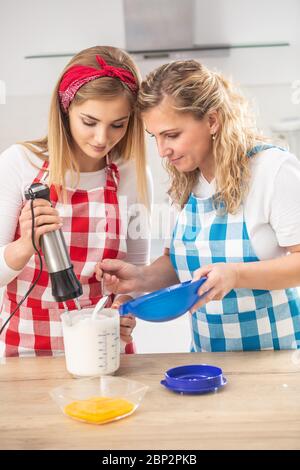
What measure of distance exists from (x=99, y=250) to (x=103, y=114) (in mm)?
346

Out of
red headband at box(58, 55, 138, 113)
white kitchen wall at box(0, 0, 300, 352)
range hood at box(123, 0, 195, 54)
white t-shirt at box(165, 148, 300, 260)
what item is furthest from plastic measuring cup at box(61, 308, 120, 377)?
range hood at box(123, 0, 195, 54)

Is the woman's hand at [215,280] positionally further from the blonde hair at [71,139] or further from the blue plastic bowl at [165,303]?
the blonde hair at [71,139]

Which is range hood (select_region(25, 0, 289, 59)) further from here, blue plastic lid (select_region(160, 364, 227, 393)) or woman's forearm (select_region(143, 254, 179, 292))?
blue plastic lid (select_region(160, 364, 227, 393))

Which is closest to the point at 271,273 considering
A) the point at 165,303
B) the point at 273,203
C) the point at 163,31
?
the point at 273,203

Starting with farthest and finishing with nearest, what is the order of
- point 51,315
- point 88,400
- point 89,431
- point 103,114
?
point 51,315, point 103,114, point 88,400, point 89,431

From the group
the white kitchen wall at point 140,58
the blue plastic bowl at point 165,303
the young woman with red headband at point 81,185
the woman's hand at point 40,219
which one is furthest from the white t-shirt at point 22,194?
the white kitchen wall at point 140,58

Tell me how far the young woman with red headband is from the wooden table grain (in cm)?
21

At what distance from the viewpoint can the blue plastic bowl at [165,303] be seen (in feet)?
4.03

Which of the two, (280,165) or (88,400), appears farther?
(280,165)

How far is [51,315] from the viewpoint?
161cm

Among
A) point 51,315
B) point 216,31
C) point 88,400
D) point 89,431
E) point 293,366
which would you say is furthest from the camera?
point 216,31

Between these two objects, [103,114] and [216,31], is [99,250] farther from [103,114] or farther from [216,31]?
[216,31]

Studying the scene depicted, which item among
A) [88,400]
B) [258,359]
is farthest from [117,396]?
[258,359]

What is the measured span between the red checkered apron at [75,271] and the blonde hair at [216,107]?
0.28 meters
